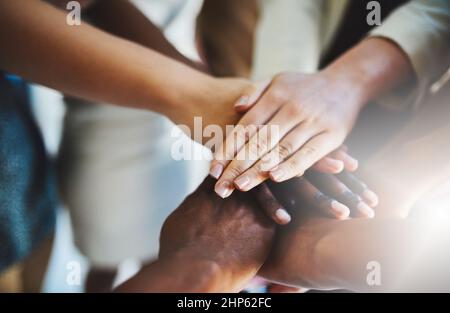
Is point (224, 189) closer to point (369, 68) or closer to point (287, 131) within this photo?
point (287, 131)

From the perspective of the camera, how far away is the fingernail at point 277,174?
862 mm

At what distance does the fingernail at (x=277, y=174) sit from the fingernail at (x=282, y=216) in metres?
0.07

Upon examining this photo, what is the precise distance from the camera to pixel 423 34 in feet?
3.03

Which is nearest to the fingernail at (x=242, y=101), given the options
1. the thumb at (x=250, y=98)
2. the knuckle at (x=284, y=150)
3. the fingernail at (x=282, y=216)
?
the thumb at (x=250, y=98)

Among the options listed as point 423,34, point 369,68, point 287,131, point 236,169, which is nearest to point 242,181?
point 236,169

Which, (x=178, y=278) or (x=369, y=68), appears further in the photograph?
(x=369, y=68)

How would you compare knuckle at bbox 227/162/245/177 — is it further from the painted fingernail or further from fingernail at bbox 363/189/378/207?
fingernail at bbox 363/189/378/207

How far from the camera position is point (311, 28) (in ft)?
3.13

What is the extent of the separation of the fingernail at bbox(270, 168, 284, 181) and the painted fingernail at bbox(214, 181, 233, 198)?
84 mm

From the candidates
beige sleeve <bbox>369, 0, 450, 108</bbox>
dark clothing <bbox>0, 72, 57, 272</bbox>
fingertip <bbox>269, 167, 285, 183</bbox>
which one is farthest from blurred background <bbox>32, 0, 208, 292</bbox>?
beige sleeve <bbox>369, 0, 450, 108</bbox>

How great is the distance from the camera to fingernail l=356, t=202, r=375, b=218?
0.88 m

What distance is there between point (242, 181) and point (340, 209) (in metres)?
0.20

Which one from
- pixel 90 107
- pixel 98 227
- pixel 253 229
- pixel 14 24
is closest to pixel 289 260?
pixel 253 229
